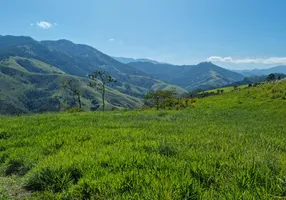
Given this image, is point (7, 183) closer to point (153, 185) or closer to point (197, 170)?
point (153, 185)

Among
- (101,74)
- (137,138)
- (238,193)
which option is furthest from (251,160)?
(101,74)

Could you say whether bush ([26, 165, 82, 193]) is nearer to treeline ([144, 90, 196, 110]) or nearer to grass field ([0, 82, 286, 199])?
grass field ([0, 82, 286, 199])

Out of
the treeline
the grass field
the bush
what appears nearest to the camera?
the grass field

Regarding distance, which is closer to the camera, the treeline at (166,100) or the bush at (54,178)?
the bush at (54,178)

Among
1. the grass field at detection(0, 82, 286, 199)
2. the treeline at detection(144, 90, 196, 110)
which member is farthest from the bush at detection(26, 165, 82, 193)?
the treeline at detection(144, 90, 196, 110)

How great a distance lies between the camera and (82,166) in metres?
7.65

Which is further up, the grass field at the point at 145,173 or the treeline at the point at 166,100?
the grass field at the point at 145,173

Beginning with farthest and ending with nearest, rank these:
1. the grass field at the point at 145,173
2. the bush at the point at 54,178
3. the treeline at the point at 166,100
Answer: the treeline at the point at 166,100 < the bush at the point at 54,178 < the grass field at the point at 145,173

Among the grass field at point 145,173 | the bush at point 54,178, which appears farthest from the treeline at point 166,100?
the bush at point 54,178

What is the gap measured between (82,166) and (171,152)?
10.5 ft

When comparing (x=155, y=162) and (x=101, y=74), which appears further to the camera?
(x=101, y=74)

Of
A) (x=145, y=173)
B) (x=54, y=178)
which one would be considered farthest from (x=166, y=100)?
(x=145, y=173)

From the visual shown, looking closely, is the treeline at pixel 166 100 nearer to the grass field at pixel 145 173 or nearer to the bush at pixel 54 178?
the grass field at pixel 145 173

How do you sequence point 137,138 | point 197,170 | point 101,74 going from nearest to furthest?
point 197,170, point 137,138, point 101,74
